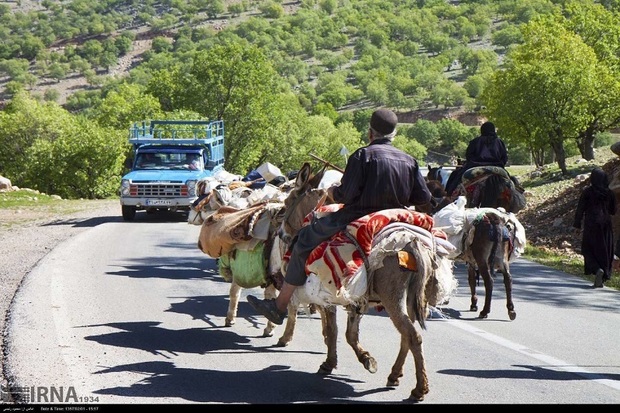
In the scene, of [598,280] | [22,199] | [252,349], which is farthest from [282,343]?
[22,199]

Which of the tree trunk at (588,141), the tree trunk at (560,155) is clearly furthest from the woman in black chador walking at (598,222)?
the tree trunk at (588,141)

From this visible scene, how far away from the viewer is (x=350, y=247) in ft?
25.2

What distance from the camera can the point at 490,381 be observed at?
8.06m

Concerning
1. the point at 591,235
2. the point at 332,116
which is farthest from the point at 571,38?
the point at 332,116

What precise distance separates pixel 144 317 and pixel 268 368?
9.98 feet

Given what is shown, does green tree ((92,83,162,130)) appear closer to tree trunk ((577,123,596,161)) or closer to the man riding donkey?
tree trunk ((577,123,596,161))

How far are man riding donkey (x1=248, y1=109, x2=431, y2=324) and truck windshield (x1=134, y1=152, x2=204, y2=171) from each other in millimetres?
20724

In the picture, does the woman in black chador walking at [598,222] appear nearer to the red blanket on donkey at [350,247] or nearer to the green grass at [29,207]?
the red blanket on donkey at [350,247]

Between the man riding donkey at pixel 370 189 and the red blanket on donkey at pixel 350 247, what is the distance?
12 cm

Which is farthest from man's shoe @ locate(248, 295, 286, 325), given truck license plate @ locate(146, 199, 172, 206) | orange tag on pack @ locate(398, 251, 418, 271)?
truck license plate @ locate(146, 199, 172, 206)

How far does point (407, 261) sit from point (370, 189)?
73cm

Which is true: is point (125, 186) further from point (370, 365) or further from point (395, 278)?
point (395, 278)

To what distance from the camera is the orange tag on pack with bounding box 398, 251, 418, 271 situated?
24.4 feet

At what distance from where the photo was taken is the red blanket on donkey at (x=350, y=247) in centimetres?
→ 761
